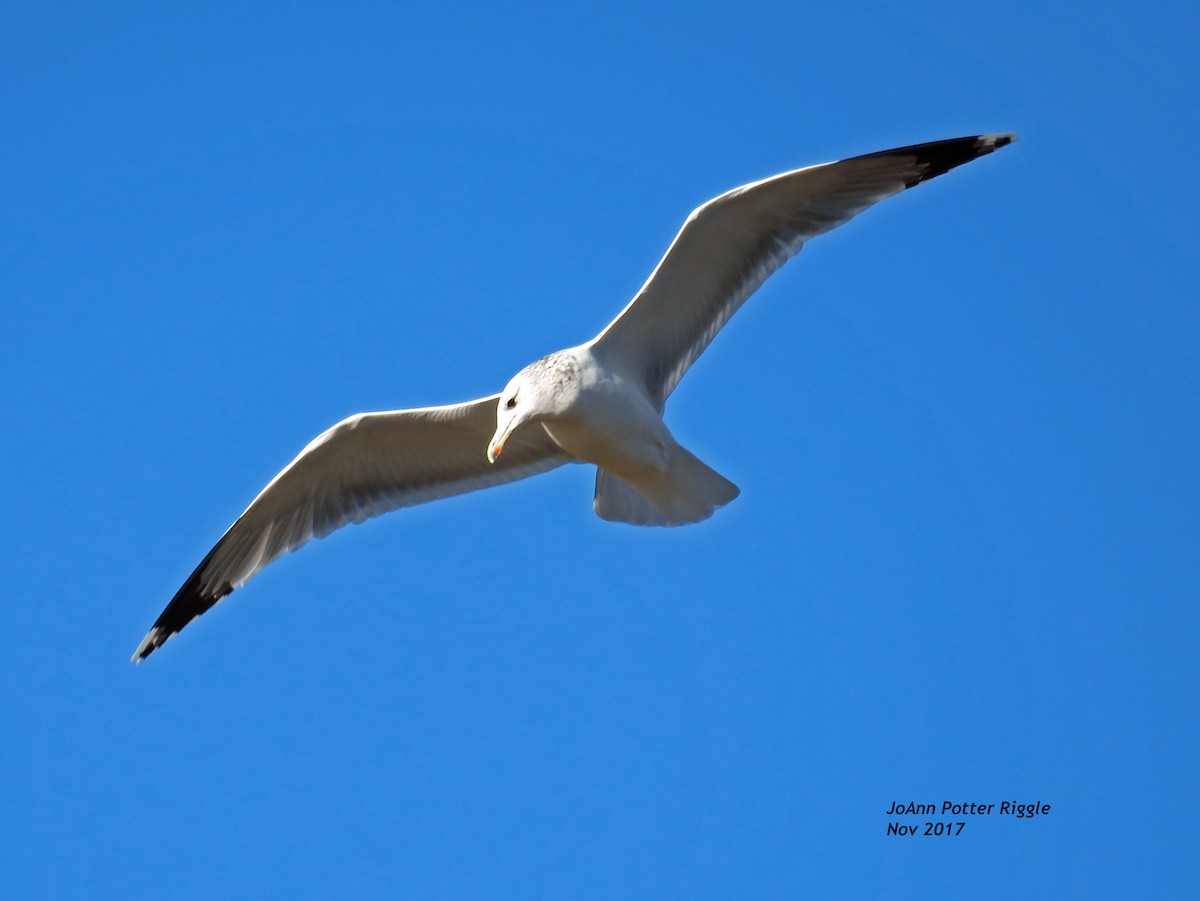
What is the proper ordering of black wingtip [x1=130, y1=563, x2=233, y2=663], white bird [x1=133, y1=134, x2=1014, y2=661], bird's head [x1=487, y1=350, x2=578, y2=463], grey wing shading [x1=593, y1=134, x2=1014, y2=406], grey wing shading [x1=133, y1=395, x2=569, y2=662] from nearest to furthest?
1. bird's head [x1=487, y1=350, x2=578, y2=463]
2. white bird [x1=133, y1=134, x2=1014, y2=661]
3. grey wing shading [x1=593, y1=134, x2=1014, y2=406]
4. grey wing shading [x1=133, y1=395, x2=569, y2=662]
5. black wingtip [x1=130, y1=563, x2=233, y2=663]

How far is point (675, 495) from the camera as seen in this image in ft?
22.2

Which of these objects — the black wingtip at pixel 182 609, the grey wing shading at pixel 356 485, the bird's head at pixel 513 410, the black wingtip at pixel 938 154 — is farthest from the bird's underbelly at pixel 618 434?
the black wingtip at pixel 182 609

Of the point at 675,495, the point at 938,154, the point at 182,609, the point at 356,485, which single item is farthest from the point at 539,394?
the point at 182,609

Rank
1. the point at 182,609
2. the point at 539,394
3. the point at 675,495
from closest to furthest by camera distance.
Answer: the point at 539,394 < the point at 675,495 < the point at 182,609

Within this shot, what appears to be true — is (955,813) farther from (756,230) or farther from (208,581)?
(208,581)

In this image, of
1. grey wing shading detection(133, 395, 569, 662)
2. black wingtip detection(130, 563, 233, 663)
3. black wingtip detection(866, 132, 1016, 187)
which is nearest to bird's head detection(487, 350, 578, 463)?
grey wing shading detection(133, 395, 569, 662)

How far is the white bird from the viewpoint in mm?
6527

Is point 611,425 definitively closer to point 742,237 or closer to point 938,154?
point 742,237

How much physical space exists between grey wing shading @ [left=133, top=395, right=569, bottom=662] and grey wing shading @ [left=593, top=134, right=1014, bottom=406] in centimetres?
84

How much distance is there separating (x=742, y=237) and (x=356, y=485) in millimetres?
2366

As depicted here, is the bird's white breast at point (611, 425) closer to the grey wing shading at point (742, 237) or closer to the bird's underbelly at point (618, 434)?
the bird's underbelly at point (618, 434)

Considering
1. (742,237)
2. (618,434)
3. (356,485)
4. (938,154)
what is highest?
(938,154)

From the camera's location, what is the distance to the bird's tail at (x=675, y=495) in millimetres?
6688

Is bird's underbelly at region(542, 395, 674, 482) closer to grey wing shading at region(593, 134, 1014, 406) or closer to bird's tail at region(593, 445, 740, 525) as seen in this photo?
bird's tail at region(593, 445, 740, 525)
